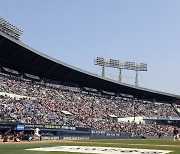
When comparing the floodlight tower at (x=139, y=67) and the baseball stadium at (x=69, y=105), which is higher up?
the floodlight tower at (x=139, y=67)

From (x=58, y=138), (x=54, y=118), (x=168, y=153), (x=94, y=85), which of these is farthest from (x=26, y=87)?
(x=168, y=153)

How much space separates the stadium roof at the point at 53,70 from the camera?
69000mm

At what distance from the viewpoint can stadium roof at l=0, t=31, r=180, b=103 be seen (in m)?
69.0

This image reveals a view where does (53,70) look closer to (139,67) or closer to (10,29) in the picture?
(10,29)

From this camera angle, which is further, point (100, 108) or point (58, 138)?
point (100, 108)

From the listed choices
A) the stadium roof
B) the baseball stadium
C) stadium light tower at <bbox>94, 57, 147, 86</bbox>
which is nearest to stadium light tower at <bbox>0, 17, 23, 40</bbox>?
the baseball stadium

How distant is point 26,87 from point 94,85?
27.1 meters

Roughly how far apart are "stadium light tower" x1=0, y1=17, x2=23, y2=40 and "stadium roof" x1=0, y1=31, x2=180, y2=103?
3100mm

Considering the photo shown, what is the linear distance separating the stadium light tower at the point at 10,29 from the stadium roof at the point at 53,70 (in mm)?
3100

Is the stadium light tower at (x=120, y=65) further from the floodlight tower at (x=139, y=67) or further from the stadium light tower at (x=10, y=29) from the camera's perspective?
the stadium light tower at (x=10, y=29)

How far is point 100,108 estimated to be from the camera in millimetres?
86375

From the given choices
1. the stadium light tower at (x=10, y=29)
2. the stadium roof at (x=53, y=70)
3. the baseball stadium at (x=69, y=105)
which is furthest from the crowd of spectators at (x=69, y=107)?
the stadium light tower at (x=10, y=29)

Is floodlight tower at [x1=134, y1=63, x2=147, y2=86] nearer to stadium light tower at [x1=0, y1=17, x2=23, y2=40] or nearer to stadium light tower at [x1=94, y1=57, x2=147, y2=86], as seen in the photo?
stadium light tower at [x1=94, y1=57, x2=147, y2=86]

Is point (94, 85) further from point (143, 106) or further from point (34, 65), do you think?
point (34, 65)
